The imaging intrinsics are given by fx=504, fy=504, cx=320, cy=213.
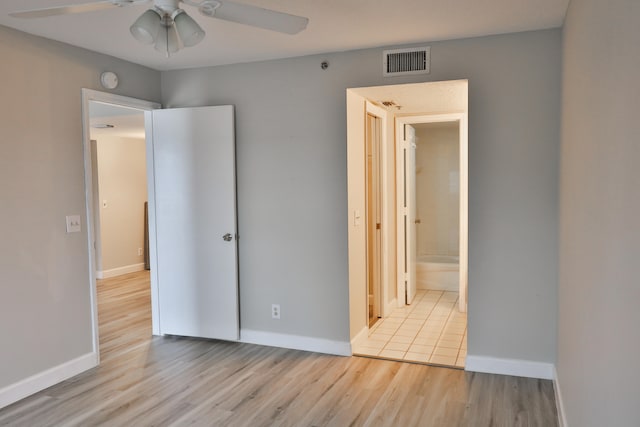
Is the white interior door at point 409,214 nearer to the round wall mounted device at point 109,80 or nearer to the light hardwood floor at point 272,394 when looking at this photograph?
the light hardwood floor at point 272,394

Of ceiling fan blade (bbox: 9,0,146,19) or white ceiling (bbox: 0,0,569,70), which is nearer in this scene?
ceiling fan blade (bbox: 9,0,146,19)

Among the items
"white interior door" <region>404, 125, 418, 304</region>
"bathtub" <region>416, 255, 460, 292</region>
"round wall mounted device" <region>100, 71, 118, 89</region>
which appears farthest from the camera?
"bathtub" <region>416, 255, 460, 292</region>

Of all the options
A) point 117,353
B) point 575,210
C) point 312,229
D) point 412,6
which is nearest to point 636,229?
point 575,210

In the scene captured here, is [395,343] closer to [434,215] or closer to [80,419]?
[80,419]

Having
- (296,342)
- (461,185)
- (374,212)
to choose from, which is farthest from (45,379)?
(461,185)

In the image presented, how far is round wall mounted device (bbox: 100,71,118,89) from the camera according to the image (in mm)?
3898

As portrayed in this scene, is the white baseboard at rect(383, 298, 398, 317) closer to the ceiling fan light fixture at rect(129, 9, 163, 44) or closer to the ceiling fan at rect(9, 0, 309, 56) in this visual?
the ceiling fan at rect(9, 0, 309, 56)

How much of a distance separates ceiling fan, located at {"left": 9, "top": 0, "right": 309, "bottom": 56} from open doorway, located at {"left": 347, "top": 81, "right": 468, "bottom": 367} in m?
1.79

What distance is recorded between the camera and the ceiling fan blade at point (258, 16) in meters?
2.09

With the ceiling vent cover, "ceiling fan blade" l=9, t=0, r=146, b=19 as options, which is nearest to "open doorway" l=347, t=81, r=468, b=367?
the ceiling vent cover

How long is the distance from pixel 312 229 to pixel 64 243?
1825mm

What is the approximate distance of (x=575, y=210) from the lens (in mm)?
2430

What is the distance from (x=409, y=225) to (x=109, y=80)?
339 centimetres

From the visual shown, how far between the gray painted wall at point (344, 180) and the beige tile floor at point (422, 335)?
1.22 feet
